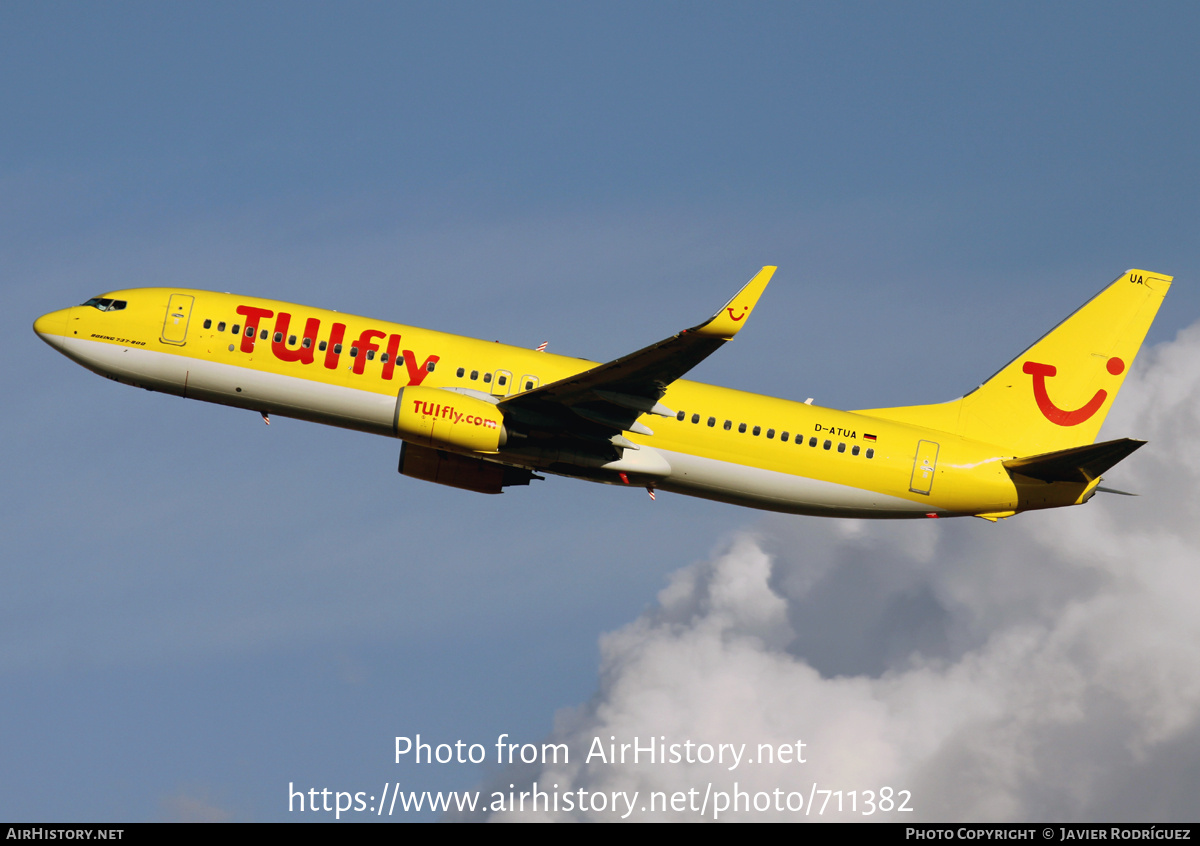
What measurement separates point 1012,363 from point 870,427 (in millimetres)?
7730

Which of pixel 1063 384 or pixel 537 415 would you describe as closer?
pixel 537 415

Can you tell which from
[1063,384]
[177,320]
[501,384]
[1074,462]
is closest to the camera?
[1074,462]

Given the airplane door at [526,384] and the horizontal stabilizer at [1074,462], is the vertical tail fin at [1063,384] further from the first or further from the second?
the airplane door at [526,384]

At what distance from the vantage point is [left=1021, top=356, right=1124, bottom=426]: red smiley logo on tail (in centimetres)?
4841

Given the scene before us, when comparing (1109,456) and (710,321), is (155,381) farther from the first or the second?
(1109,456)

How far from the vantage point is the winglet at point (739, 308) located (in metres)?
37.6

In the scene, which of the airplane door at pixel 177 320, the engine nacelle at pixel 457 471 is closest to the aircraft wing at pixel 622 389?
the engine nacelle at pixel 457 471

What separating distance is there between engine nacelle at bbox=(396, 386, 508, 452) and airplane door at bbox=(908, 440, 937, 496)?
15033 millimetres

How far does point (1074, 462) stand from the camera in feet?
144

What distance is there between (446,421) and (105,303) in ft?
46.8

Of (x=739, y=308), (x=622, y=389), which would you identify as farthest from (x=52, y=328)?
(x=739, y=308)

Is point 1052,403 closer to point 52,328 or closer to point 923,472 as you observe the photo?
point 923,472

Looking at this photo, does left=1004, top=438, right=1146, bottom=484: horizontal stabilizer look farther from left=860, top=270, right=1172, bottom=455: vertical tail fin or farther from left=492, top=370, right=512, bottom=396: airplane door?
left=492, top=370, right=512, bottom=396: airplane door

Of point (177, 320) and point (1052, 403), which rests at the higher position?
point (1052, 403)
